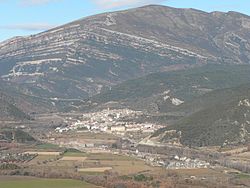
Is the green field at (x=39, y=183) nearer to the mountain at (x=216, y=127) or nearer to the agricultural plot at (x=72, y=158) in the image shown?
the agricultural plot at (x=72, y=158)

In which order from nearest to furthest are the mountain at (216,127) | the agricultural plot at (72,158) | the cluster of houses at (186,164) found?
the cluster of houses at (186,164) → the agricultural plot at (72,158) → the mountain at (216,127)

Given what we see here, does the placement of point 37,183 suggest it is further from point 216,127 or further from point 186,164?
point 216,127

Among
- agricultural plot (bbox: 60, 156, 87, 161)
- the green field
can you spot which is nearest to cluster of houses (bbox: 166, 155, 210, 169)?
agricultural plot (bbox: 60, 156, 87, 161)

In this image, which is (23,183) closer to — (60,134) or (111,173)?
(111,173)

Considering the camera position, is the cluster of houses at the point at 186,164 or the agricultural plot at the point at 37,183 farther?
the cluster of houses at the point at 186,164

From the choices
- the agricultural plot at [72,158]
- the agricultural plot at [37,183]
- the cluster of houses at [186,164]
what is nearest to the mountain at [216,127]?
the cluster of houses at [186,164]

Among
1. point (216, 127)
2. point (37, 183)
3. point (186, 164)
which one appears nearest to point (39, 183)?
point (37, 183)
